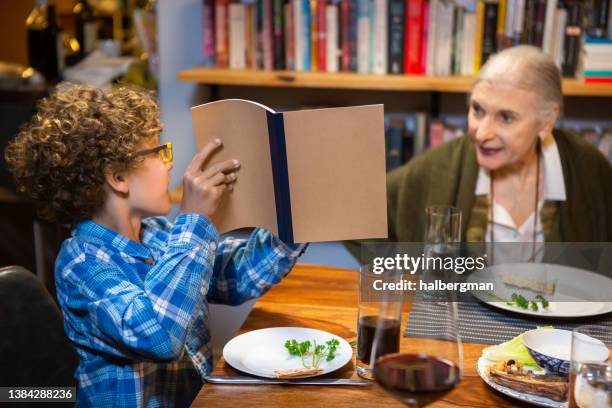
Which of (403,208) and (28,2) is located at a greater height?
(28,2)

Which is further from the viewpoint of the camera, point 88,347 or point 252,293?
point 252,293

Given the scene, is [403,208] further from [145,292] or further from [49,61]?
[49,61]

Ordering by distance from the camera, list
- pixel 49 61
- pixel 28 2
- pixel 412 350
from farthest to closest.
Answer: pixel 28 2 → pixel 49 61 → pixel 412 350

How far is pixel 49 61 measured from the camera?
3.38 meters

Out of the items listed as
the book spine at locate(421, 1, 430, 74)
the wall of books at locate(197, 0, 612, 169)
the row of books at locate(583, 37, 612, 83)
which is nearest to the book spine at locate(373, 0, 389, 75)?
the wall of books at locate(197, 0, 612, 169)

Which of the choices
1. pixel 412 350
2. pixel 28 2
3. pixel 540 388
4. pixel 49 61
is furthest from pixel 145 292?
pixel 28 2

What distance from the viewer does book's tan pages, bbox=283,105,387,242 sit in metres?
1.19

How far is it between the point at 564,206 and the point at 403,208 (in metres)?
0.45

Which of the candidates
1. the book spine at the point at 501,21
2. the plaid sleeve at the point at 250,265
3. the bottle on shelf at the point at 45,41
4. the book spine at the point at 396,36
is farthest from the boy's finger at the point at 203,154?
the bottle on shelf at the point at 45,41

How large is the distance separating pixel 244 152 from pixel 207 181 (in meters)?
Answer: 0.09

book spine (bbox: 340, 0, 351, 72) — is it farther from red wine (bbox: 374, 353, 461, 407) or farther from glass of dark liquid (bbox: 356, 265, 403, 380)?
red wine (bbox: 374, 353, 461, 407)

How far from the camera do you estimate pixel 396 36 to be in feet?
9.05

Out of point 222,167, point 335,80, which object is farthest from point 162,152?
point 335,80

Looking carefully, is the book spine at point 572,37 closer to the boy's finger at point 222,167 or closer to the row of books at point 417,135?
the row of books at point 417,135
